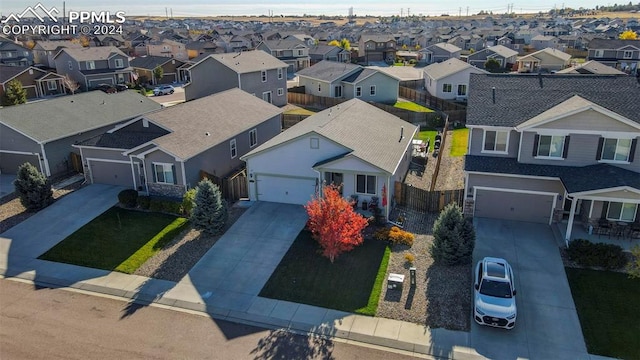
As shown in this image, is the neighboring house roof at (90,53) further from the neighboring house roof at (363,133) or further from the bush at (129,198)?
the neighboring house roof at (363,133)

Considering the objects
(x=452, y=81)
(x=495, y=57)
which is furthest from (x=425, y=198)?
(x=495, y=57)

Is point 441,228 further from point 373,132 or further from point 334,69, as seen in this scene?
point 334,69

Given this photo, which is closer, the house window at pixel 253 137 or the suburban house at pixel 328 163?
the suburban house at pixel 328 163

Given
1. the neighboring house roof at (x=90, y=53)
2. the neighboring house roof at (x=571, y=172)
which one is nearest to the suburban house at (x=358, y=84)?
the neighboring house roof at (x=571, y=172)

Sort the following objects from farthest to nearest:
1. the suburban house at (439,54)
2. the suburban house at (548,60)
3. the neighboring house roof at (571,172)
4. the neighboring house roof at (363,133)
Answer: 1. the suburban house at (439,54)
2. the suburban house at (548,60)
3. the neighboring house roof at (363,133)
4. the neighboring house roof at (571,172)

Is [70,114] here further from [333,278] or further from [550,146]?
[550,146]

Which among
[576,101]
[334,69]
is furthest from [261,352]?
[334,69]

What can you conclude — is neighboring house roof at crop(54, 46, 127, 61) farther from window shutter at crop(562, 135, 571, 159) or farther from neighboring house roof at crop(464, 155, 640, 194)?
window shutter at crop(562, 135, 571, 159)

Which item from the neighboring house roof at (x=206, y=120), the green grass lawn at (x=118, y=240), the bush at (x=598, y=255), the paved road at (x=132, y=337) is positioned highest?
the neighboring house roof at (x=206, y=120)
